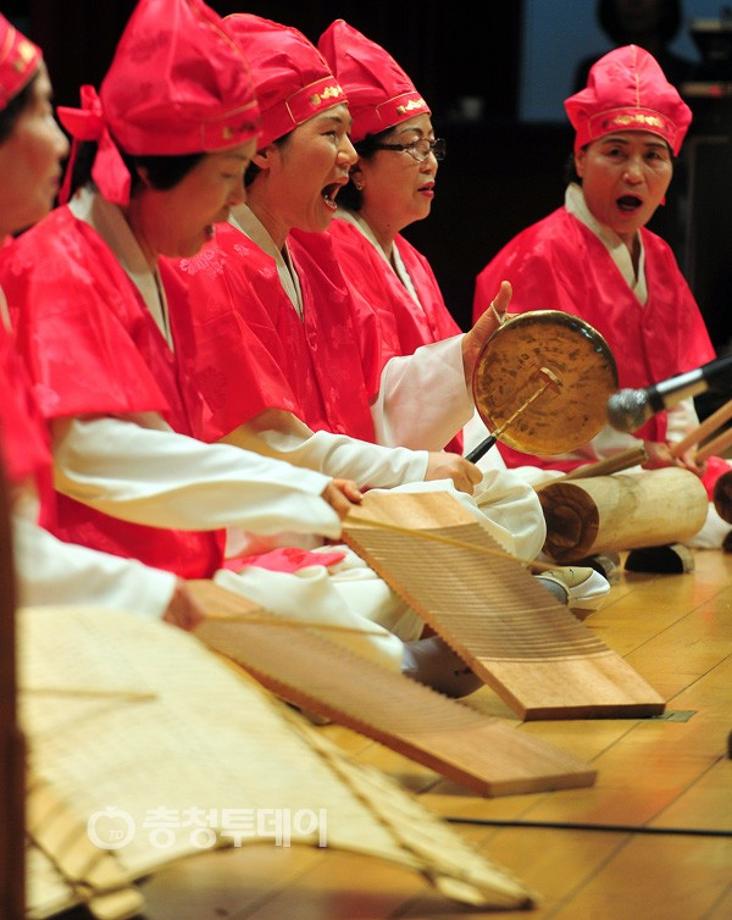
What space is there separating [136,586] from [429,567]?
1.02m

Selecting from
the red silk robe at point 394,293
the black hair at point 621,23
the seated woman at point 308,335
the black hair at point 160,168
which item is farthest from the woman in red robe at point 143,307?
the black hair at point 621,23

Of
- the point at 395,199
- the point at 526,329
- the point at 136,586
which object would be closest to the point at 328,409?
the point at 526,329

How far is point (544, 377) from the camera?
13.1ft

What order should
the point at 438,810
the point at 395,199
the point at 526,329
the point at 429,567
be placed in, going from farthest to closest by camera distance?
the point at 395,199 → the point at 526,329 → the point at 429,567 → the point at 438,810

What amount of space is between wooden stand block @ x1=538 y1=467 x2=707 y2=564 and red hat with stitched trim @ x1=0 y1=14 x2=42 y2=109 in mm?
2276

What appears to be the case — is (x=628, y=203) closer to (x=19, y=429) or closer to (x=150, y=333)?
(x=150, y=333)

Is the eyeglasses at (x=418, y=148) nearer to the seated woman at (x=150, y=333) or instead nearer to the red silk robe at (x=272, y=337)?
the red silk robe at (x=272, y=337)

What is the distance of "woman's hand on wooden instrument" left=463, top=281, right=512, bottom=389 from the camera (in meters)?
4.05

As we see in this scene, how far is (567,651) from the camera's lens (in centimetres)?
345

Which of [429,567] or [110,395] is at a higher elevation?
[110,395]

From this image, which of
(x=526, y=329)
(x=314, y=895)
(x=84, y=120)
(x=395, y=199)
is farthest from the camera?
(x=395, y=199)

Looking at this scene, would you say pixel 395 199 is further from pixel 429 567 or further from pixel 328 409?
pixel 429 567

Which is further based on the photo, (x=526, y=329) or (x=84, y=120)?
(x=526, y=329)

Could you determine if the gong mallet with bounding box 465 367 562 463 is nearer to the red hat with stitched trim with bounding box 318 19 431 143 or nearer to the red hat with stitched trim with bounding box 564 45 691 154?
the red hat with stitched trim with bounding box 318 19 431 143
